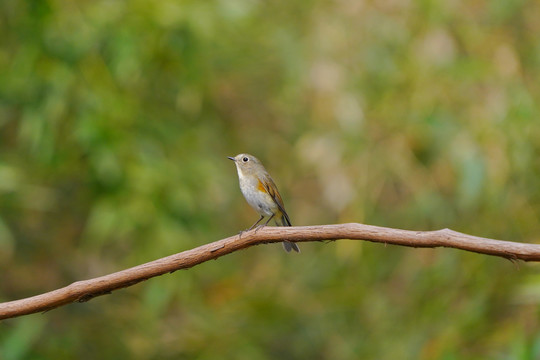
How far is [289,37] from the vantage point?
4875mm

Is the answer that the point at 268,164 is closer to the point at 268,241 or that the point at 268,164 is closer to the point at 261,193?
the point at 261,193

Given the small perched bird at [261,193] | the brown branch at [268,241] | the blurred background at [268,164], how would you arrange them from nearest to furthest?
the brown branch at [268,241] < the small perched bird at [261,193] < the blurred background at [268,164]

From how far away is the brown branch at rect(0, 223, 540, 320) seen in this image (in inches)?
59.7

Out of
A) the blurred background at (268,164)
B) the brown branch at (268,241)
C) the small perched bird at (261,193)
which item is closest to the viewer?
the brown branch at (268,241)

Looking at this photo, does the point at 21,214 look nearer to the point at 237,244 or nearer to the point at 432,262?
the point at 432,262

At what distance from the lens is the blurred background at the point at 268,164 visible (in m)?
3.96

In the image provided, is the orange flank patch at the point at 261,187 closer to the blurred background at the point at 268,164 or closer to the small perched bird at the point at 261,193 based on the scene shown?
the small perched bird at the point at 261,193

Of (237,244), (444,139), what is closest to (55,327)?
(444,139)

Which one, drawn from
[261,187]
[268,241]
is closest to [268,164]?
[261,187]

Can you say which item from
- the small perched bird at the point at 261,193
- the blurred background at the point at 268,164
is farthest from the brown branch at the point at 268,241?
the blurred background at the point at 268,164

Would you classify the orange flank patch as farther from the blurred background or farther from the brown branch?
the brown branch

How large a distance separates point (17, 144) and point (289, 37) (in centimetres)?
169

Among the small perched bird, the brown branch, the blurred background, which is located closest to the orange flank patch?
the small perched bird

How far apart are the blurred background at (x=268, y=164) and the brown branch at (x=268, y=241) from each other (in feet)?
6.18
